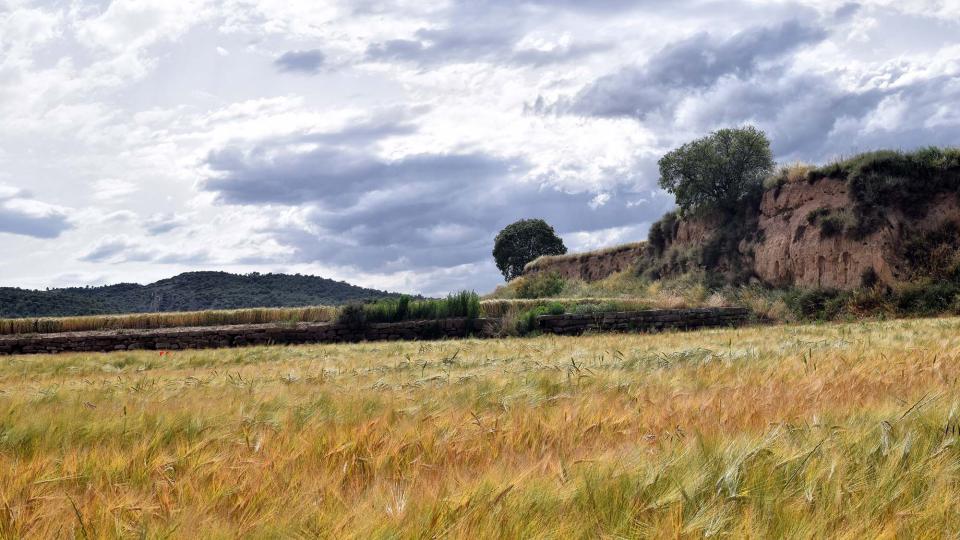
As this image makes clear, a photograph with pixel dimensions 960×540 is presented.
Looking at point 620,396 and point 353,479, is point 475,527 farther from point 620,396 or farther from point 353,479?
point 620,396

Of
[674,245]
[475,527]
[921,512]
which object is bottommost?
[921,512]

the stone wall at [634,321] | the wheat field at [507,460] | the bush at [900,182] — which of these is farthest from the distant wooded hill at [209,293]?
the wheat field at [507,460]

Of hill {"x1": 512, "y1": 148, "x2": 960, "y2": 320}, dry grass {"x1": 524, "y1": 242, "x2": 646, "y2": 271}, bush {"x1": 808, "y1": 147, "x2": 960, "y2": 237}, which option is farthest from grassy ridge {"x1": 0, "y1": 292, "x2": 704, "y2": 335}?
dry grass {"x1": 524, "y1": 242, "x2": 646, "y2": 271}

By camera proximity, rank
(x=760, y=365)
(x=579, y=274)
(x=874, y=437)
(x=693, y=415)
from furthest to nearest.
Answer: (x=579, y=274) < (x=760, y=365) < (x=693, y=415) < (x=874, y=437)

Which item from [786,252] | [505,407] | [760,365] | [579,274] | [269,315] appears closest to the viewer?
[505,407]

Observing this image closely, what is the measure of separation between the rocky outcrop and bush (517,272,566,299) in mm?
1977

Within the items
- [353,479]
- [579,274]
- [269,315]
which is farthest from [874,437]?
[579,274]

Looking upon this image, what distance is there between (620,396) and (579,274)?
4059 centimetres

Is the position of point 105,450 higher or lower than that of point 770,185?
lower

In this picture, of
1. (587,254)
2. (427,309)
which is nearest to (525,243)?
(587,254)

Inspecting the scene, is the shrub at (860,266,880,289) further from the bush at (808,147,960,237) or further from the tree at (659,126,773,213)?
the tree at (659,126,773,213)

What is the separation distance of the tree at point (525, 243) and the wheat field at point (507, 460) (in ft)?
173

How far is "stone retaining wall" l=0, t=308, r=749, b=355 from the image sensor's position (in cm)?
2064

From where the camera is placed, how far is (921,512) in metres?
2.32
